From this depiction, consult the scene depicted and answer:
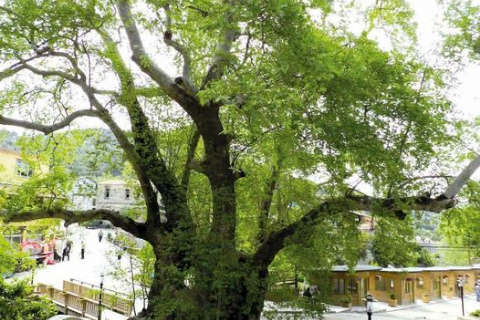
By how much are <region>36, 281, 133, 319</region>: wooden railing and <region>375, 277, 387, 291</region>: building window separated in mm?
11797

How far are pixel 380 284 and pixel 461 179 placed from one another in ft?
45.8

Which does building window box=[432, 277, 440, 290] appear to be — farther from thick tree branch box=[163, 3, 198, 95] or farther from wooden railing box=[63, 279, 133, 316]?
thick tree branch box=[163, 3, 198, 95]

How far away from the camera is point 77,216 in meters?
7.19

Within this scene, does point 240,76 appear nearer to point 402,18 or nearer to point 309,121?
point 309,121

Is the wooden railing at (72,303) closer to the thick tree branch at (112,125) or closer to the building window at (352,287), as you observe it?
the thick tree branch at (112,125)

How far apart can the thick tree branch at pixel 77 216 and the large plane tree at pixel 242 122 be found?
0.09 feet

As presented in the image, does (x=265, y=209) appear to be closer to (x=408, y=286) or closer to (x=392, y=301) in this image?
(x=392, y=301)

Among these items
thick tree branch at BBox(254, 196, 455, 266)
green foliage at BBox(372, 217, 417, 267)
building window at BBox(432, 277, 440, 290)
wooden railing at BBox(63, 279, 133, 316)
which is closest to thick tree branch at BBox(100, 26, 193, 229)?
thick tree branch at BBox(254, 196, 455, 266)

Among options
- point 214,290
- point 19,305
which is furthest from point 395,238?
point 19,305

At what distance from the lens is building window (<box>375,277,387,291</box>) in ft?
57.8

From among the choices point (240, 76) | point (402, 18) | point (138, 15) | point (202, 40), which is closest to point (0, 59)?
point (138, 15)

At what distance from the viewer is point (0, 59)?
6.16 m

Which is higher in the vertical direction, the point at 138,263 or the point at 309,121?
the point at 309,121

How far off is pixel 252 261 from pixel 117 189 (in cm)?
2327
